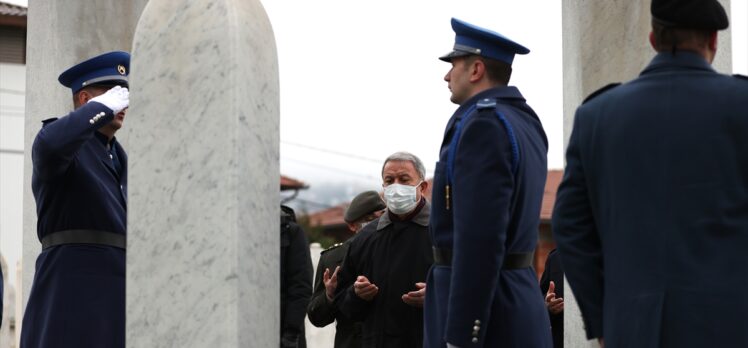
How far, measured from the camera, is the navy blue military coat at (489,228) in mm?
5070

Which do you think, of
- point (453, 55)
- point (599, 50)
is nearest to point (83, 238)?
point (453, 55)

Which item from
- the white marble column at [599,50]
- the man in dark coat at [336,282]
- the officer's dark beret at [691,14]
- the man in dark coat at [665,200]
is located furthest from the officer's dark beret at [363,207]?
the officer's dark beret at [691,14]

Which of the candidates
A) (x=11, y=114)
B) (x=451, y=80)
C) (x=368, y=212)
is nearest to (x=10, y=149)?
(x=11, y=114)

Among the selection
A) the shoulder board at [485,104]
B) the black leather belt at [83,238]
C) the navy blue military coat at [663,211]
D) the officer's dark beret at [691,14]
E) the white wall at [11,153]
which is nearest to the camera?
the navy blue military coat at [663,211]

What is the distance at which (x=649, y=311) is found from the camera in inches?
160

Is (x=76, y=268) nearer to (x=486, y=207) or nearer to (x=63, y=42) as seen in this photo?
(x=486, y=207)

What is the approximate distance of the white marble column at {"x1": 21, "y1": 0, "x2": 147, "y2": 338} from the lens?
8.09 meters

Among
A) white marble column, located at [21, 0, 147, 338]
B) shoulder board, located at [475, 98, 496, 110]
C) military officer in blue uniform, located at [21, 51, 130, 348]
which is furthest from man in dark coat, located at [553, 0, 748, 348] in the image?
white marble column, located at [21, 0, 147, 338]

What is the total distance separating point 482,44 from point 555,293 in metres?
2.87

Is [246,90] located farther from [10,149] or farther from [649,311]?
[10,149]

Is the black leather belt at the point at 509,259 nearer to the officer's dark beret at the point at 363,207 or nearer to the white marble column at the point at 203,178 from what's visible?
the white marble column at the point at 203,178

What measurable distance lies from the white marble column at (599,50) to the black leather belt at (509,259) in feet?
4.49

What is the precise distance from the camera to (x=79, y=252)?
5988 mm


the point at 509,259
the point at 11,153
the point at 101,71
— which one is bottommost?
the point at 509,259
